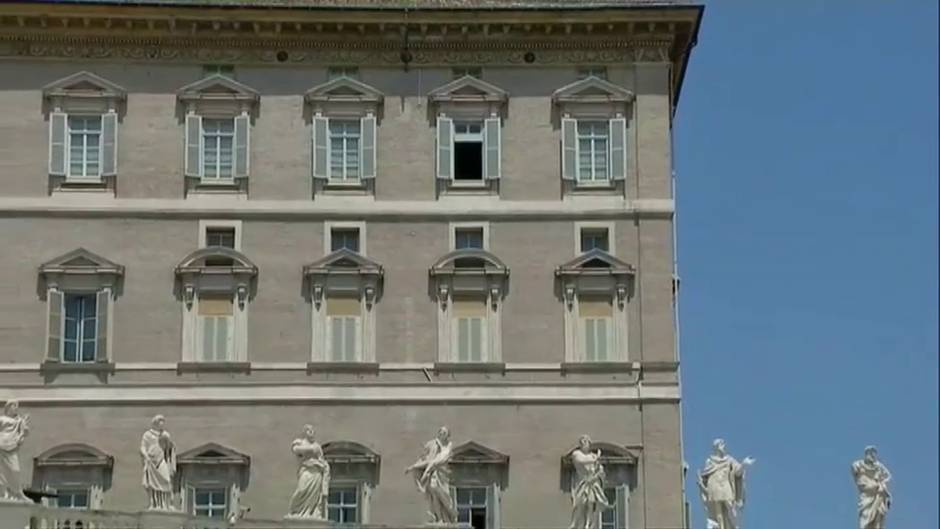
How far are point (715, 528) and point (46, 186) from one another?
17389 millimetres

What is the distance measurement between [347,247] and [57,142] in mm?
7200

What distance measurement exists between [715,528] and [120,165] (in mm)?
16311

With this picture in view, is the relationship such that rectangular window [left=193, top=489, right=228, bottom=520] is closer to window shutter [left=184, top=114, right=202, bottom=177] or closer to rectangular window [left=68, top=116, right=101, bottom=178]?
window shutter [left=184, top=114, right=202, bottom=177]

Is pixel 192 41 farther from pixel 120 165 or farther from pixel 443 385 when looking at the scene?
pixel 443 385

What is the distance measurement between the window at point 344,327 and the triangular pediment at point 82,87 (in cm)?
716

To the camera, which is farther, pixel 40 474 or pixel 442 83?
pixel 442 83

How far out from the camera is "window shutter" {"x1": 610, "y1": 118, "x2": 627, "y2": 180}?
177ft

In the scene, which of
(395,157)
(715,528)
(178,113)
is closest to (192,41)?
(178,113)

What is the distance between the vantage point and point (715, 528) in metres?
49.1

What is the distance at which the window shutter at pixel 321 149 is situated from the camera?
177 feet

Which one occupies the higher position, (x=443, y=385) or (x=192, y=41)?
(x=192, y=41)

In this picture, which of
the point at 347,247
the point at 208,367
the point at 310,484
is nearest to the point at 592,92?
the point at 347,247

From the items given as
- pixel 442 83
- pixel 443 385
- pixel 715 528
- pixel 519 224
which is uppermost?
pixel 442 83

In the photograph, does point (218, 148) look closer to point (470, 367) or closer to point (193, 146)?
point (193, 146)
